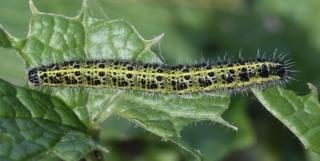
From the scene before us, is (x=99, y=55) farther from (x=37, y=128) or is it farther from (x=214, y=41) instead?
(x=214, y=41)

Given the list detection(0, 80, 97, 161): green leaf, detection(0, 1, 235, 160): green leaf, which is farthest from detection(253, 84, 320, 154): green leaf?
detection(0, 80, 97, 161): green leaf

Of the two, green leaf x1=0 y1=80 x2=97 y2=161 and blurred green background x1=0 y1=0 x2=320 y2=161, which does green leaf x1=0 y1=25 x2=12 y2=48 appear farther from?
blurred green background x1=0 y1=0 x2=320 y2=161

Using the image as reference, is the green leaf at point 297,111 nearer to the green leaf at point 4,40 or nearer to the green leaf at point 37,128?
the green leaf at point 37,128

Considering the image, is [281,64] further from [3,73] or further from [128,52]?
[3,73]

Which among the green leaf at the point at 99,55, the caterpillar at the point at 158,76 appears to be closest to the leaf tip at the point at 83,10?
the green leaf at the point at 99,55

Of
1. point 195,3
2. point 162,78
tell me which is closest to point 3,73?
point 195,3

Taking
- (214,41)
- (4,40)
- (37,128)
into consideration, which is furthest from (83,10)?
(214,41)

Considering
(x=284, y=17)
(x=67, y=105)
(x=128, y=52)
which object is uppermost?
(x=284, y=17)
